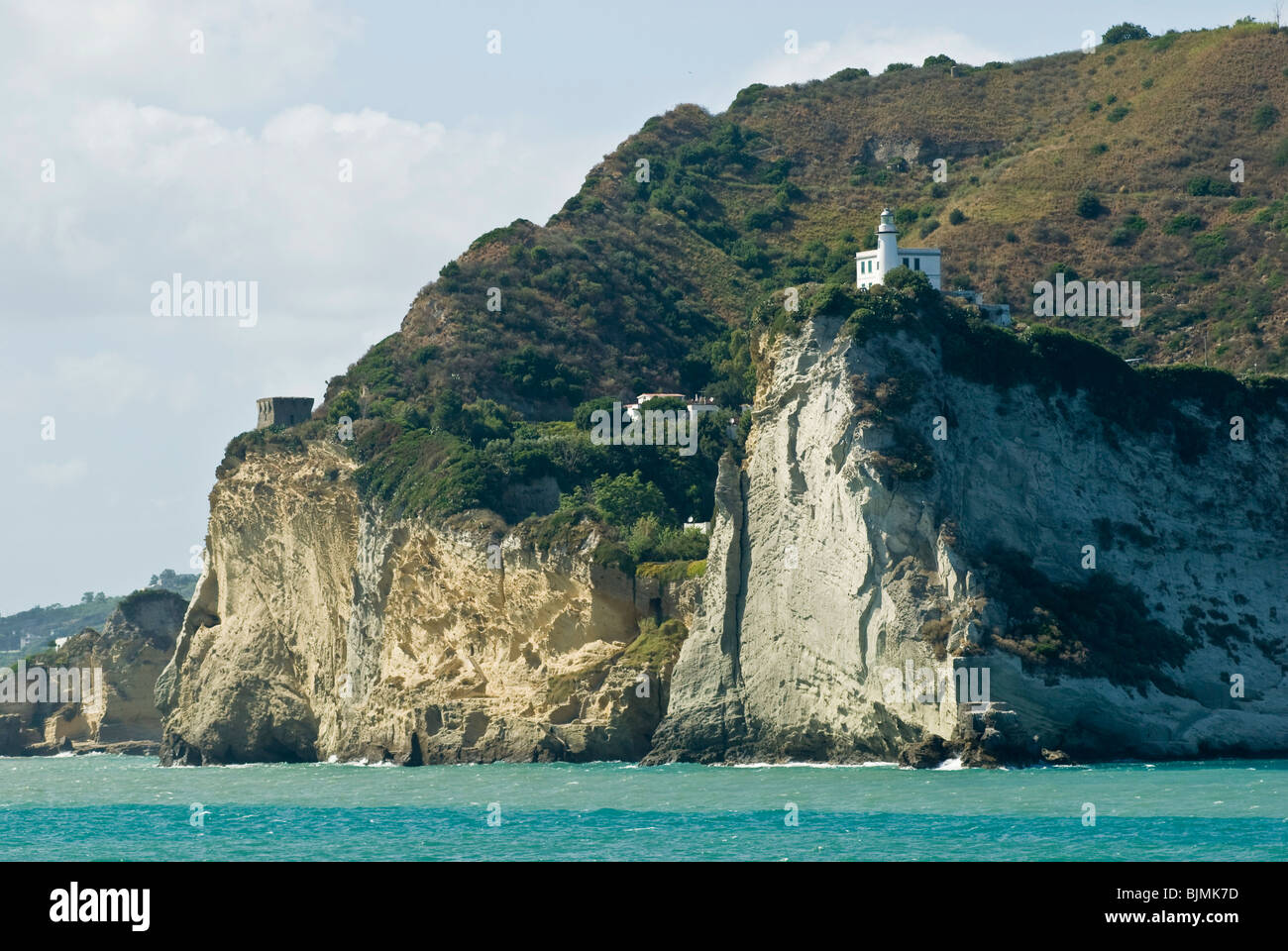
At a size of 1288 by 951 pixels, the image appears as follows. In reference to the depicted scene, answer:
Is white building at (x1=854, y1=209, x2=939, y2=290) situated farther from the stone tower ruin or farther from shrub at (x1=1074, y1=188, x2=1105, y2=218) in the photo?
shrub at (x1=1074, y1=188, x2=1105, y2=218)

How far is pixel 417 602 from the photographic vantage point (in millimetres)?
67562

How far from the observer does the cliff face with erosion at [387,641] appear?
204 ft

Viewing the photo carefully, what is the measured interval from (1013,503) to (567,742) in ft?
52.2

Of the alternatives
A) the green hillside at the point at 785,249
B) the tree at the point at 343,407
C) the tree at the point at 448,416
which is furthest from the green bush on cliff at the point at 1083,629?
the tree at the point at 343,407

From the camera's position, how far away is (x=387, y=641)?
222 ft

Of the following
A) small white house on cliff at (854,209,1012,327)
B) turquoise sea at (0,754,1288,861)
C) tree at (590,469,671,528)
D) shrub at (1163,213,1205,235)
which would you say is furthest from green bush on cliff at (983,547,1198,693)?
shrub at (1163,213,1205,235)

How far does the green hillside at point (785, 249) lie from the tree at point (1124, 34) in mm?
853

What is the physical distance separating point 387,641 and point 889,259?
2192 centimetres

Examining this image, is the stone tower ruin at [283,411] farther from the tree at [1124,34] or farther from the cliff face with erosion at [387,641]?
the tree at [1124,34]

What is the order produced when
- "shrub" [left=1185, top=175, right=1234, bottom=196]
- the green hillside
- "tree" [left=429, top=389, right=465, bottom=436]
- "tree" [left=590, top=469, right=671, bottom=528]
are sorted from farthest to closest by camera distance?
"shrub" [left=1185, top=175, right=1234, bottom=196] → "tree" [left=429, top=389, right=465, bottom=436] → the green hillside → "tree" [left=590, top=469, right=671, bottom=528]

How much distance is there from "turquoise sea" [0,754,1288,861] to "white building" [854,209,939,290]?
61.2ft

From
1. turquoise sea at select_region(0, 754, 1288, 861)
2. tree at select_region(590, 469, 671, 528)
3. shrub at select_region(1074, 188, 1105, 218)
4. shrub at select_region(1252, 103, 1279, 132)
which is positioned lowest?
turquoise sea at select_region(0, 754, 1288, 861)

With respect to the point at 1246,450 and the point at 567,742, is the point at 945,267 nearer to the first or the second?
the point at 1246,450

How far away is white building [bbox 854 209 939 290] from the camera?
213ft
